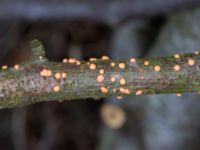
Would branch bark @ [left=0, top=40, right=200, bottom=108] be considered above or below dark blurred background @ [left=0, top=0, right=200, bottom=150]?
below

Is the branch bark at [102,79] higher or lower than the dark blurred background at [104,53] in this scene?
lower

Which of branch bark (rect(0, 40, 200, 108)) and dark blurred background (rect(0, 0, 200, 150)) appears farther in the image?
dark blurred background (rect(0, 0, 200, 150))

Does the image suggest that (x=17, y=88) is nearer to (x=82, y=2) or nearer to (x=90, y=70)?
(x=90, y=70)

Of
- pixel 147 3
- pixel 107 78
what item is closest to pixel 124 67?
pixel 107 78

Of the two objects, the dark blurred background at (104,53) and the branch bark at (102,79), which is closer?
the branch bark at (102,79)
